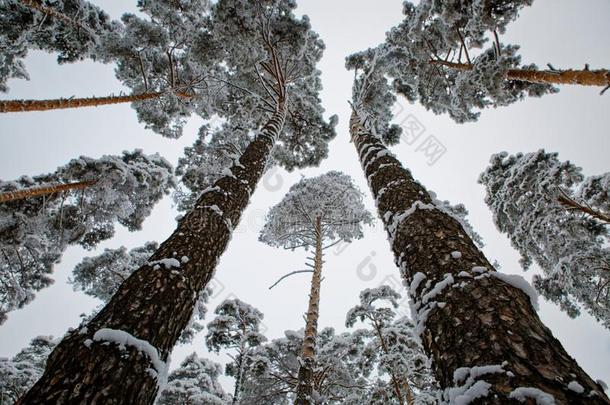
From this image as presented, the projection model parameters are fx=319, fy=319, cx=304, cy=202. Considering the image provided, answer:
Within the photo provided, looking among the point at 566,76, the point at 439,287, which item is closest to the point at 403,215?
the point at 439,287

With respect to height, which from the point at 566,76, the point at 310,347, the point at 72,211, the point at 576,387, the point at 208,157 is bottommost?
the point at 576,387

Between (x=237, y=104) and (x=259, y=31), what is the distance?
2852mm

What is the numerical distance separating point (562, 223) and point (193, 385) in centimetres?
1344

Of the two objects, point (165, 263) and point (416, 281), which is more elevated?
point (165, 263)

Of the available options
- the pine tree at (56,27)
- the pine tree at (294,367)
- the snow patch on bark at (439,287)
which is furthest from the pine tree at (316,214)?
the snow patch on bark at (439,287)

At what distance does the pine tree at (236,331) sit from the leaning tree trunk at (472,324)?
34.2 ft

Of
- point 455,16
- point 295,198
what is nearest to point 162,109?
point 295,198

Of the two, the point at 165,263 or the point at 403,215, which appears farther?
the point at 403,215

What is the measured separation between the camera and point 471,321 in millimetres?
1954

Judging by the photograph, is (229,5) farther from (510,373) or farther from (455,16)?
(510,373)

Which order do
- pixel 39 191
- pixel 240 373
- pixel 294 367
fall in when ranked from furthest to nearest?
pixel 294 367
pixel 240 373
pixel 39 191

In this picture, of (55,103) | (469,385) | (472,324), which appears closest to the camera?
(469,385)

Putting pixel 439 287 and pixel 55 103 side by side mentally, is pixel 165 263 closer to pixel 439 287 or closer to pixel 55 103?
pixel 439 287

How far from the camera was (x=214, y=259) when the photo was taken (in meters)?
3.51
